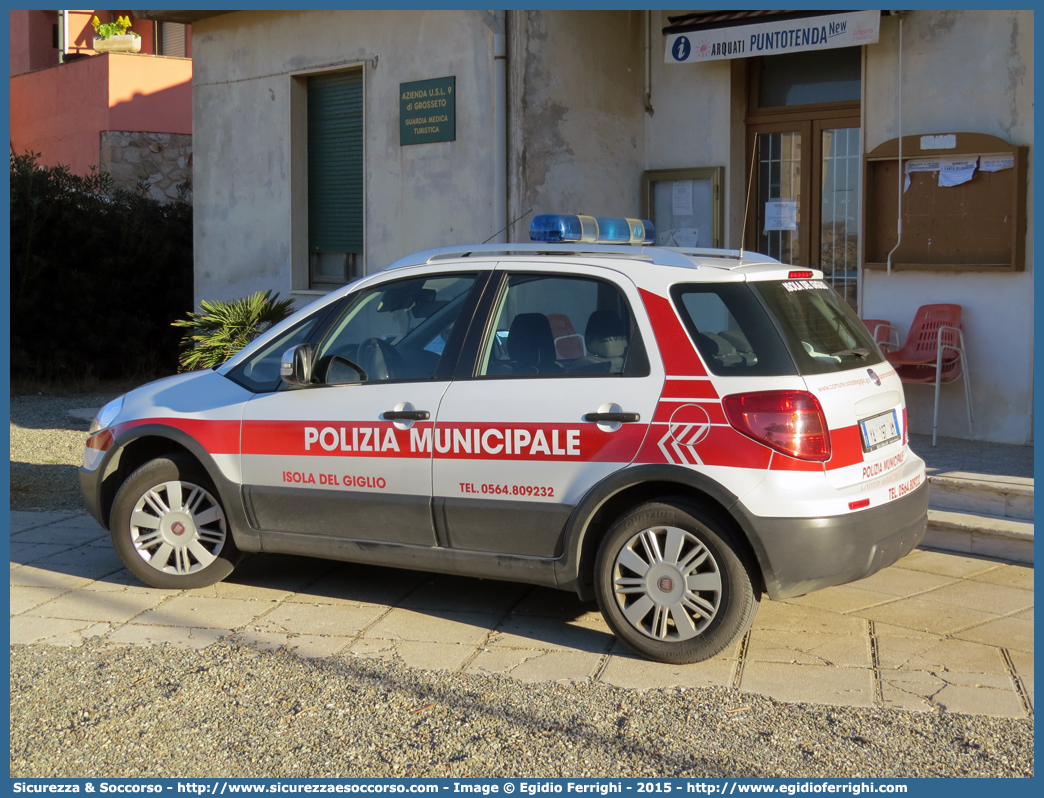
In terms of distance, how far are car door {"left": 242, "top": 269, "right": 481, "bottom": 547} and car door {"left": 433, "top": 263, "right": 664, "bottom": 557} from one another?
0.13 metres

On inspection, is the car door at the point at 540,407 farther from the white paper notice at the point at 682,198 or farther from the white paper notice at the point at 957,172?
the white paper notice at the point at 682,198

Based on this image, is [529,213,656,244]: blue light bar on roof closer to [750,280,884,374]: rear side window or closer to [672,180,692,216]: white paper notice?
[750,280,884,374]: rear side window

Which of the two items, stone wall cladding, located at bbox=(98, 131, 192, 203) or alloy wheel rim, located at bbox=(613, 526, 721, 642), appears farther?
stone wall cladding, located at bbox=(98, 131, 192, 203)

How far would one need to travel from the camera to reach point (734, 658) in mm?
4727

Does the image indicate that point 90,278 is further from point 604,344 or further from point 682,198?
point 604,344

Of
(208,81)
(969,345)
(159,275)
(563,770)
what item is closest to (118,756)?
(563,770)

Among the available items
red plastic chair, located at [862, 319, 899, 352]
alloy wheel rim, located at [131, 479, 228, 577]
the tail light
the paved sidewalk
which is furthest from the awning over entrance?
alloy wheel rim, located at [131, 479, 228, 577]

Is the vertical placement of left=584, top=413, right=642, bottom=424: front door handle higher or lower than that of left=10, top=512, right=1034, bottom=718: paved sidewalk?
higher

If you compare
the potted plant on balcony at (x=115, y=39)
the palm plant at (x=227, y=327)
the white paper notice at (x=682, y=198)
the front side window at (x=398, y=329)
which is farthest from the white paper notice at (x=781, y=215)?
the potted plant on balcony at (x=115, y=39)

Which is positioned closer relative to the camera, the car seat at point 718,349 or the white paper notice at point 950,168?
the car seat at point 718,349

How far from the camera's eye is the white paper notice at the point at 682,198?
1048 centimetres

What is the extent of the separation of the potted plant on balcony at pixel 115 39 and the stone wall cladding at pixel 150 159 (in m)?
1.84

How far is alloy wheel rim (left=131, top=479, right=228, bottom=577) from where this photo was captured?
5699mm
